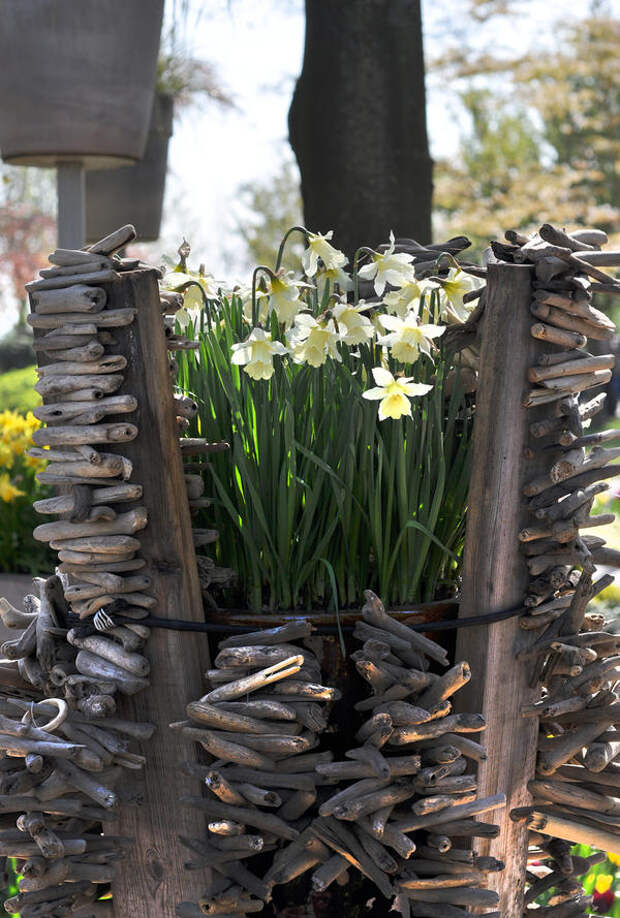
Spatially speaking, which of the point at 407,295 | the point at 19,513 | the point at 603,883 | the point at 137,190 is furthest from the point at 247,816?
the point at 137,190

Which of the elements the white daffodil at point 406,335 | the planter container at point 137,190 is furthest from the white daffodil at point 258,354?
the planter container at point 137,190

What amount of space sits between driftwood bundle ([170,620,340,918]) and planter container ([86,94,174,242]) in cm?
448

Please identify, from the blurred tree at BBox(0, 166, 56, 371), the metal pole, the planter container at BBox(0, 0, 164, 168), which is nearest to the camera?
the planter container at BBox(0, 0, 164, 168)

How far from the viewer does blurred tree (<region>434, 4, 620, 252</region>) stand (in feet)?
31.1

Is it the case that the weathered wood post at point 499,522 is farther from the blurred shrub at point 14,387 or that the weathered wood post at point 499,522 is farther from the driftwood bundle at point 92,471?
the blurred shrub at point 14,387

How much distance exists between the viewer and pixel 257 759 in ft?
3.53

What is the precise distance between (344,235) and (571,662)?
2681 millimetres

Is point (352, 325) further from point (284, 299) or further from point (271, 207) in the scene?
point (271, 207)

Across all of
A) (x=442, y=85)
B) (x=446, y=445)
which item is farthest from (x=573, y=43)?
(x=446, y=445)

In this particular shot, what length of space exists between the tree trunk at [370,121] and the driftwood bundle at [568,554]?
2443mm

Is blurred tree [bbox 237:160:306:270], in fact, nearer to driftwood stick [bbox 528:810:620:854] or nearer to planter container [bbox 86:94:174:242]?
planter container [bbox 86:94:174:242]

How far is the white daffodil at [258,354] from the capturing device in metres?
1.13

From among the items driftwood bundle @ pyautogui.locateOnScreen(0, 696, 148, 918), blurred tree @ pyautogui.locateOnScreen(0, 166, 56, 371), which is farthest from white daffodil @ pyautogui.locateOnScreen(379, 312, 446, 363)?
blurred tree @ pyautogui.locateOnScreen(0, 166, 56, 371)

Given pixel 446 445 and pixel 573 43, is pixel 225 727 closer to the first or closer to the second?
pixel 446 445
